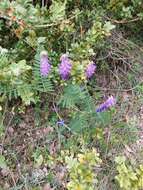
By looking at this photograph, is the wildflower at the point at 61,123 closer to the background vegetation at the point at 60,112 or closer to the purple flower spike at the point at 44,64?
the background vegetation at the point at 60,112

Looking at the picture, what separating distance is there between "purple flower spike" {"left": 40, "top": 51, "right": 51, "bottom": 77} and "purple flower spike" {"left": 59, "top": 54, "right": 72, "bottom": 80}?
0.21 ft

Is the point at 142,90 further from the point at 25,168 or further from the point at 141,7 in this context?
the point at 25,168

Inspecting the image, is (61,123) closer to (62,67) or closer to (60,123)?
(60,123)

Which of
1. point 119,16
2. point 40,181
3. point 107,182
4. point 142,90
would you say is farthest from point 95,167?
point 119,16

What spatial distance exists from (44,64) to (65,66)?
112 millimetres

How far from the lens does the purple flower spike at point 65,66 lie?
218 centimetres

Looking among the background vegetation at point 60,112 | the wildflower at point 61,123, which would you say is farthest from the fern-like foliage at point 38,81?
the wildflower at point 61,123

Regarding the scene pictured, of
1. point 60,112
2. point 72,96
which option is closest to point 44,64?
point 72,96

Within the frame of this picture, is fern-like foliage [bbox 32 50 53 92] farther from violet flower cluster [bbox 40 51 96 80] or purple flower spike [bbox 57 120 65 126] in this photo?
purple flower spike [bbox 57 120 65 126]

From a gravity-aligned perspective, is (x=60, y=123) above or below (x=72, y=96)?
below

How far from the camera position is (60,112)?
240cm

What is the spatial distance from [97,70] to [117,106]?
25 centimetres

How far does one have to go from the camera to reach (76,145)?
232cm

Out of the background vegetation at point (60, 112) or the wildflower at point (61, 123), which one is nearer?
the background vegetation at point (60, 112)
